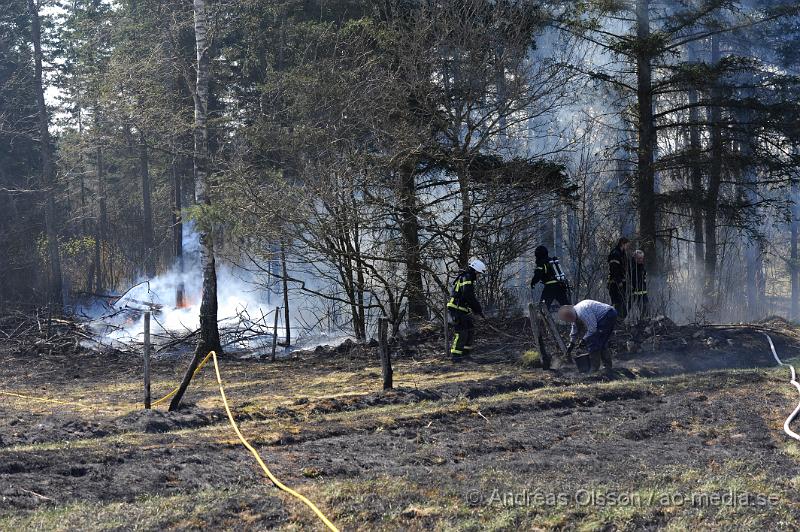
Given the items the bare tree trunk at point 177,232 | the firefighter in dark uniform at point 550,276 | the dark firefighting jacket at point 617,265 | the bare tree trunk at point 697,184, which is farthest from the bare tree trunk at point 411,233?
the bare tree trunk at point 697,184

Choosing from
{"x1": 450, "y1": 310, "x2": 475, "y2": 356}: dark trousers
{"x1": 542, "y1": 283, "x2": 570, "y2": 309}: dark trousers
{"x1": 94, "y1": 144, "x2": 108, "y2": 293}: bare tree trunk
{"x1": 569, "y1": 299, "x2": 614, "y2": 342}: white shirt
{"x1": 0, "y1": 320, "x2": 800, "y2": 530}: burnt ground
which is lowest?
{"x1": 0, "y1": 320, "x2": 800, "y2": 530}: burnt ground

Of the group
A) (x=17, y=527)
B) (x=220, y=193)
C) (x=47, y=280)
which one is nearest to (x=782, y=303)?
(x=47, y=280)

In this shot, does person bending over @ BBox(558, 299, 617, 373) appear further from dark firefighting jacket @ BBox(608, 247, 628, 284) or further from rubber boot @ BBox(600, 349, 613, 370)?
dark firefighting jacket @ BBox(608, 247, 628, 284)

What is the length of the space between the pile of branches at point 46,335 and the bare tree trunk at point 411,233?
6910 millimetres

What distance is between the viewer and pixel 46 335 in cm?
1842

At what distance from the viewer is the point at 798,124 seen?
2017 cm

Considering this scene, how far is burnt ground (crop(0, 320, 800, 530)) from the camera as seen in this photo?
582cm

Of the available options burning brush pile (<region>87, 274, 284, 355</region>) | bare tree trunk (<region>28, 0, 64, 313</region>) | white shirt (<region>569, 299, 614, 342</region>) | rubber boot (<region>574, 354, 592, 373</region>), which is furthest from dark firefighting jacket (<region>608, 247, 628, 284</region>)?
bare tree trunk (<region>28, 0, 64, 313</region>)

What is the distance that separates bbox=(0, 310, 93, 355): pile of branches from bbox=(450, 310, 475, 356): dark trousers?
8336mm

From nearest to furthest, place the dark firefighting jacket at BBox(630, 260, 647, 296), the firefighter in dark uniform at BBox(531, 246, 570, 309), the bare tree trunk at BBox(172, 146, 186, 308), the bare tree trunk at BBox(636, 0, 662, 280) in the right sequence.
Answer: the firefighter in dark uniform at BBox(531, 246, 570, 309) < the dark firefighting jacket at BBox(630, 260, 647, 296) < the bare tree trunk at BBox(636, 0, 662, 280) < the bare tree trunk at BBox(172, 146, 186, 308)

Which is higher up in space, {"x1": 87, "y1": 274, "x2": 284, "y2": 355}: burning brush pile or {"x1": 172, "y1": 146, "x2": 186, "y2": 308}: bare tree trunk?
{"x1": 172, "y1": 146, "x2": 186, "y2": 308}: bare tree trunk

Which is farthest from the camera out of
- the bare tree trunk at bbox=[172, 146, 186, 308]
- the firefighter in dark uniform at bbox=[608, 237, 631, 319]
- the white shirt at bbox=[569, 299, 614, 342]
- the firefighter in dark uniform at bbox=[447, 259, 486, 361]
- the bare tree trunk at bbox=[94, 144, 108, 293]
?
the bare tree trunk at bbox=[94, 144, 108, 293]

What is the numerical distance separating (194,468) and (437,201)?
412 inches

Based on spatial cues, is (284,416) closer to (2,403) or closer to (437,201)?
(2,403)
